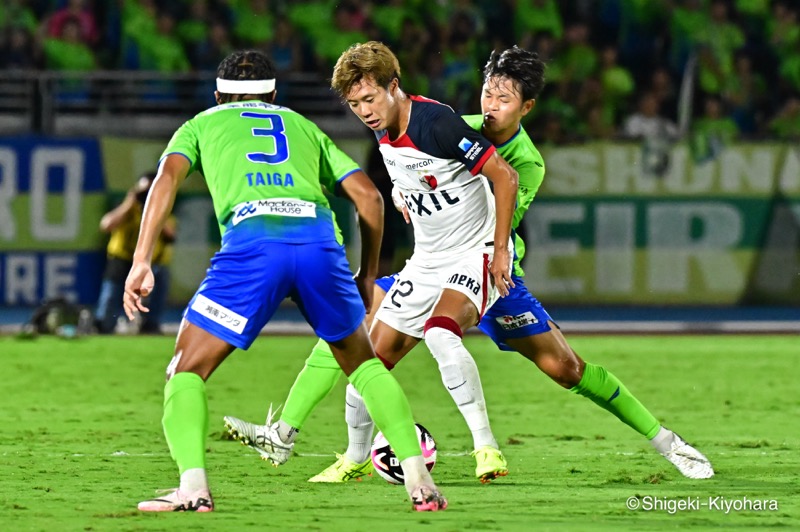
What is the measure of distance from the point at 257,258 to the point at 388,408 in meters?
0.84

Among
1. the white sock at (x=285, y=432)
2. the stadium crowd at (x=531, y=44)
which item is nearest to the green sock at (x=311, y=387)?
the white sock at (x=285, y=432)

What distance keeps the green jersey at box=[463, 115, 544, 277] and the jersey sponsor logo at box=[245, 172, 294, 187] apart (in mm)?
1732

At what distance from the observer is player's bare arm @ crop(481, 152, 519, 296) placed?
732cm

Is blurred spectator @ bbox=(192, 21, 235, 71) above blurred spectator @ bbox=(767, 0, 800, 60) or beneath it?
beneath

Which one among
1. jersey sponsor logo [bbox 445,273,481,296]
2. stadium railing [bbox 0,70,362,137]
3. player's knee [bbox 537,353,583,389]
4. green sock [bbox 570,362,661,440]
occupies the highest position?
jersey sponsor logo [bbox 445,273,481,296]

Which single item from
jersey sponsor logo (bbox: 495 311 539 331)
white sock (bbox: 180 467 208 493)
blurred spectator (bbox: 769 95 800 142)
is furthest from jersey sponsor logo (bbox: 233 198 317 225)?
blurred spectator (bbox: 769 95 800 142)

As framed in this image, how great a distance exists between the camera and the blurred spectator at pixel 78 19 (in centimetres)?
1992

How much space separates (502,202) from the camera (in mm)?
7344

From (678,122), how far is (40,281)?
8650 millimetres

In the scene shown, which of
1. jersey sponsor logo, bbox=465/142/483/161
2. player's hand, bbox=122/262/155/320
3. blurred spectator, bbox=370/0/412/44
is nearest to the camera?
player's hand, bbox=122/262/155/320

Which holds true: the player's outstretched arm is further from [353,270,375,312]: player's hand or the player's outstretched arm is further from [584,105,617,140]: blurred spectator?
[584,105,617,140]: blurred spectator

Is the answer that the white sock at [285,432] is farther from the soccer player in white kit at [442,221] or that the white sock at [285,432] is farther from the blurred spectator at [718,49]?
the blurred spectator at [718,49]

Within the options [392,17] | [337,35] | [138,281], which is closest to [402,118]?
[138,281]

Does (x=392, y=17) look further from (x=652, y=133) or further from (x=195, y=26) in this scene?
(x=652, y=133)
